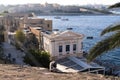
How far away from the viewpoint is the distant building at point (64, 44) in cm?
2369

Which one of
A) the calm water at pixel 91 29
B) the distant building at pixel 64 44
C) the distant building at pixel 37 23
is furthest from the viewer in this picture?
the distant building at pixel 37 23

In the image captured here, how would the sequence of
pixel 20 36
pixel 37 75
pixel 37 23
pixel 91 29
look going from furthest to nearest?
1. pixel 91 29
2. pixel 37 23
3. pixel 20 36
4. pixel 37 75

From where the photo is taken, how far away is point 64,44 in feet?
78.8

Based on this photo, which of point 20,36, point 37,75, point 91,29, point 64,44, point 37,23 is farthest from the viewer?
point 91,29

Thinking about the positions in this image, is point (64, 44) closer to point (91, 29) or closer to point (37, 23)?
point (37, 23)

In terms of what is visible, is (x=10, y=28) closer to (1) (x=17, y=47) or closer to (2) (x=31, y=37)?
(2) (x=31, y=37)

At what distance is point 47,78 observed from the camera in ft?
15.4

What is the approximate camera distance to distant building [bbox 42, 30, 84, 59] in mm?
23688

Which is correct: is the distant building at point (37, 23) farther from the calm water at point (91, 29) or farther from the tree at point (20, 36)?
the calm water at point (91, 29)

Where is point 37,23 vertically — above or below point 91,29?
above

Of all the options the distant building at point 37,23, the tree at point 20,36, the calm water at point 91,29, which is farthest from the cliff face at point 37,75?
the distant building at point 37,23

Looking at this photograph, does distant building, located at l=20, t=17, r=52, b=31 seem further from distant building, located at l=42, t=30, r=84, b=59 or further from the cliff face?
the cliff face

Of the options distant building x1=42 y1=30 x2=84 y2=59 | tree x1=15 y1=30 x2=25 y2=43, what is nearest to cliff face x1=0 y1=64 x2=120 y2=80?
distant building x1=42 y1=30 x2=84 y2=59

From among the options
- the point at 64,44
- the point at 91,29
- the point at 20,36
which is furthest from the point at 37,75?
the point at 91,29
